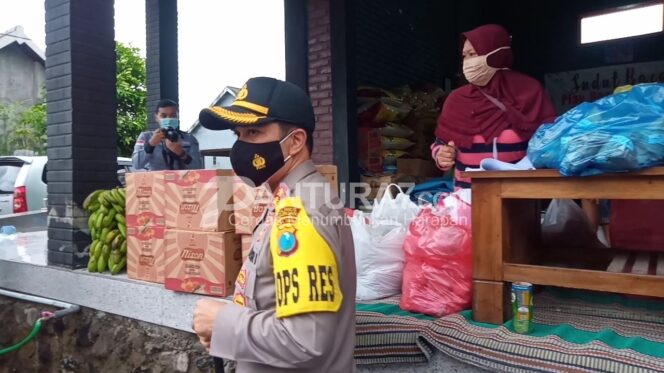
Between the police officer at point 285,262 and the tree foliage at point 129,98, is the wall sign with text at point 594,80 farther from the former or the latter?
the tree foliage at point 129,98

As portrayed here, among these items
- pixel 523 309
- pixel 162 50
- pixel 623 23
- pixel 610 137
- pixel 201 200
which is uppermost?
pixel 623 23

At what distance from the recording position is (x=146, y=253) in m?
3.74

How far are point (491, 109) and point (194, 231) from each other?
2126mm

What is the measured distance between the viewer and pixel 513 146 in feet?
9.53

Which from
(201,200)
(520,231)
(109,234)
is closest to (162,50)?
(109,234)

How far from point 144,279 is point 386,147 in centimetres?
346

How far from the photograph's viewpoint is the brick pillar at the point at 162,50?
7363 mm

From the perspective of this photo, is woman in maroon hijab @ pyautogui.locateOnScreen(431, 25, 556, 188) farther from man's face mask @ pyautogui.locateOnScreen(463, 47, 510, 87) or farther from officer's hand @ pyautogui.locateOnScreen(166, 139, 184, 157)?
officer's hand @ pyautogui.locateOnScreen(166, 139, 184, 157)

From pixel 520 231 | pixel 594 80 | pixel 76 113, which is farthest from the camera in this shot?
pixel 594 80

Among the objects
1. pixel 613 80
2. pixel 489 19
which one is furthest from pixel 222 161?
pixel 613 80

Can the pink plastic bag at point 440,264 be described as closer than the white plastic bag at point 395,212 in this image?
Yes

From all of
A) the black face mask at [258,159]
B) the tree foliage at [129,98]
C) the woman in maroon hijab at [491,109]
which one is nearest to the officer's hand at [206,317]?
the black face mask at [258,159]

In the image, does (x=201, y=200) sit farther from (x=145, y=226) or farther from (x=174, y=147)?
(x=174, y=147)

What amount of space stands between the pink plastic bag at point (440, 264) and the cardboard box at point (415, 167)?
11.6ft
